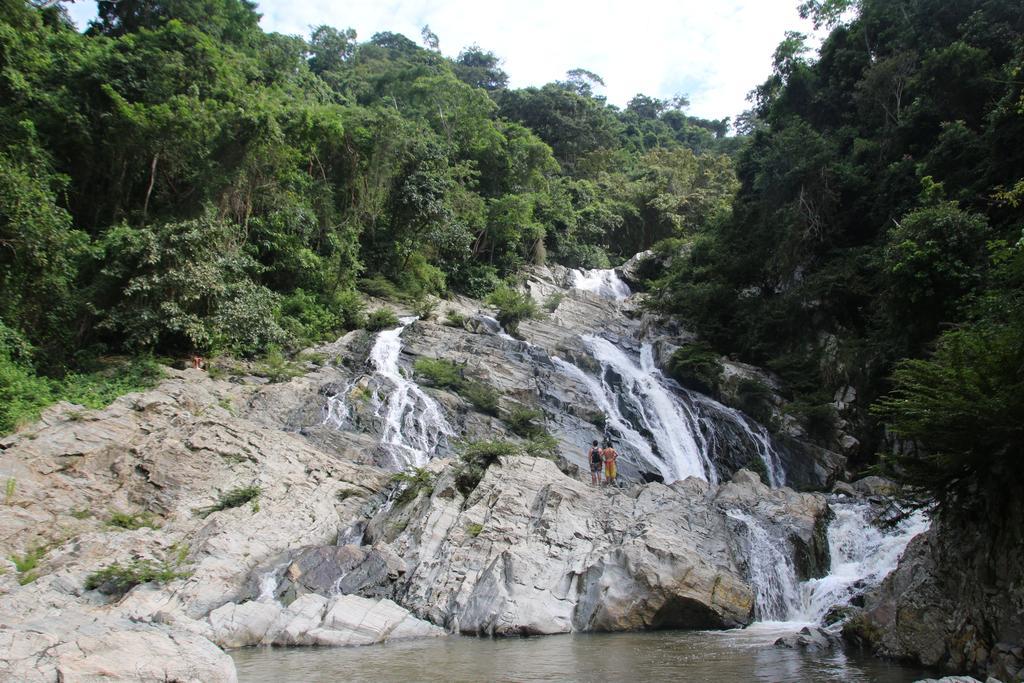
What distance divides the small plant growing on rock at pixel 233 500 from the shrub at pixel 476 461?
406 centimetres

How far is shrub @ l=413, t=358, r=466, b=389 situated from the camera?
2044 cm

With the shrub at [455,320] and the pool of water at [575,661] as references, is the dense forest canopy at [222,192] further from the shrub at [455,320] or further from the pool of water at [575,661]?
the pool of water at [575,661]

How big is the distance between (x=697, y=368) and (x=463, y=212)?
49.9 feet

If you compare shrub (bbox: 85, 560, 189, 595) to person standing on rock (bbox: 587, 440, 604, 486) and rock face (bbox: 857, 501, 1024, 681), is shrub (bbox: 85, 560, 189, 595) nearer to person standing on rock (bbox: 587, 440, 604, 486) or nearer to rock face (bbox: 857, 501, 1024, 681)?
person standing on rock (bbox: 587, 440, 604, 486)

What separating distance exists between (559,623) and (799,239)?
64.4ft

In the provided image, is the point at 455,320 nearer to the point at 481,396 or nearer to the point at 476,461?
the point at 481,396

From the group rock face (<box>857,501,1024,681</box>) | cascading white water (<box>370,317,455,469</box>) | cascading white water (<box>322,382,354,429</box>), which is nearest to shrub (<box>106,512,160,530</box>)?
cascading white water (<box>322,382,354,429</box>)

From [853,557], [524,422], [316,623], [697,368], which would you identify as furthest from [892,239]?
[316,623]

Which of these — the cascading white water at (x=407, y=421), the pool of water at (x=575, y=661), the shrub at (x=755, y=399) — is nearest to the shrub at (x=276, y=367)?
the cascading white water at (x=407, y=421)

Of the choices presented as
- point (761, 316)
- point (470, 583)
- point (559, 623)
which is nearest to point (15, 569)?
point (470, 583)

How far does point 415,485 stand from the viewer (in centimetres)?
1358

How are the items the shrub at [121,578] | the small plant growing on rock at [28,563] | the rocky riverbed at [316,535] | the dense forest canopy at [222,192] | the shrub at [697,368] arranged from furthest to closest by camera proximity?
the shrub at [697,368]
the dense forest canopy at [222,192]
the shrub at [121,578]
the small plant growing on rock at [28,563]
the rocky riverbed at [316,535]

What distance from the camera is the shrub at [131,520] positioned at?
39.0 ft

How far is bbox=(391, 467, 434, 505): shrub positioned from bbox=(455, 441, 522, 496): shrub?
61 cm
